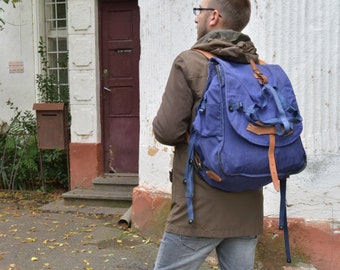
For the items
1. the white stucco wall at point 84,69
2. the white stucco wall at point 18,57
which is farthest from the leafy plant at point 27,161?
the white stucco wall at point 84,69

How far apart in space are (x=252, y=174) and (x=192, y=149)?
260 mm

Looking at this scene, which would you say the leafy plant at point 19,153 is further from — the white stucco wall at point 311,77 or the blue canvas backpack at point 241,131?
the blue canvas backpack at point 241,131

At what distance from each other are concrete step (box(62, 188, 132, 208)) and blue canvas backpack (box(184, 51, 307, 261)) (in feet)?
13.1

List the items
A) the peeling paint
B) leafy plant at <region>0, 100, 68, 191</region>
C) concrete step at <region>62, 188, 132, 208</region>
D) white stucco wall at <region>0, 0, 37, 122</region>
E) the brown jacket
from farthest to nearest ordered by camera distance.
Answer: white stucco wall at <region>0, 0, 37, 122</region> < leafy plant at <region>0, 100, 68, 191</region> < concrete step at <region>62, 188, 132, 208</region> < the peeling paint < the brown jacket

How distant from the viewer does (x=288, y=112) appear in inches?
74.7

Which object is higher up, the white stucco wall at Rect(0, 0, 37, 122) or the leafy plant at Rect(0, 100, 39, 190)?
the white stucco wall at Rect(0, 0, 37, 122)

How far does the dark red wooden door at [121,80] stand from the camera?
6.34m

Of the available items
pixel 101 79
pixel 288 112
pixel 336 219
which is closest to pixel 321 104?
pixel 336 219

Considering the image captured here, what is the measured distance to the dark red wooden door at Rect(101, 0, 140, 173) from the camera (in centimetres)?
634

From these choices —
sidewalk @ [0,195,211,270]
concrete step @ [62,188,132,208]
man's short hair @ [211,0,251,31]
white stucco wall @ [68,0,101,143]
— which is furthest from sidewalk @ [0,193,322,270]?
man's short hair @ [211,0,251,31]

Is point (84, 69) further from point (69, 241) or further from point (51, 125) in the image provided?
point (69, 241)

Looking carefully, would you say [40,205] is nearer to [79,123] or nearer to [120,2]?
[79,123]

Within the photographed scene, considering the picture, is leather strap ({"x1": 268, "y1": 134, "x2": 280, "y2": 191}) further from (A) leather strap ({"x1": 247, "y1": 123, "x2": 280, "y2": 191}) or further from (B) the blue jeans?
(B) the blue jeans

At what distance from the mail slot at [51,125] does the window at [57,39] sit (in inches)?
35.1
